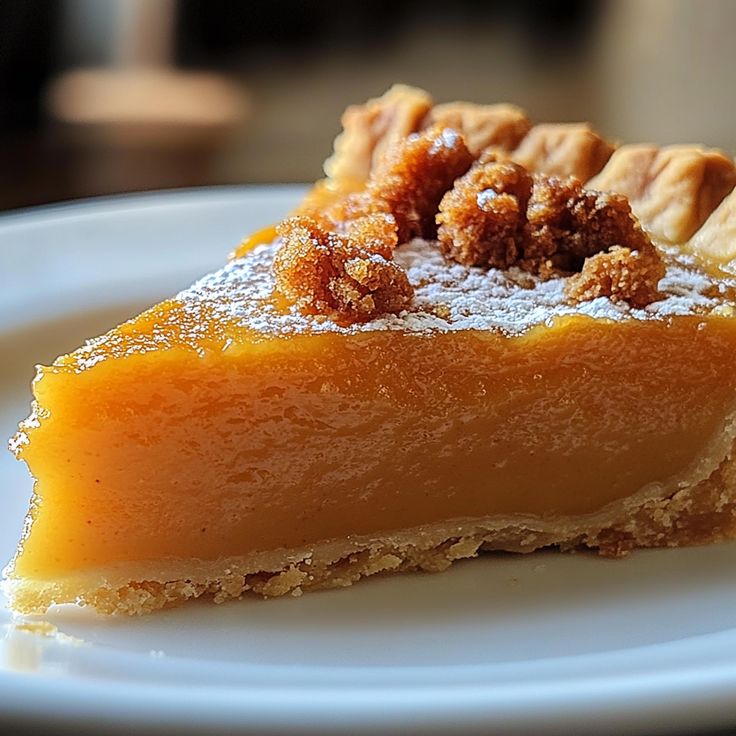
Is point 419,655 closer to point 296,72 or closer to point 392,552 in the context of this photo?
point 392,552

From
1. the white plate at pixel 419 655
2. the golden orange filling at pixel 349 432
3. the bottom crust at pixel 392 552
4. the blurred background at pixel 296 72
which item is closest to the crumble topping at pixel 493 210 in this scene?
the golden orange filling at pixel 349 432

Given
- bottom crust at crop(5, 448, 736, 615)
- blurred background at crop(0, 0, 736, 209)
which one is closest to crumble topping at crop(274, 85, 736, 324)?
bottom crust at crop(5, 448, 736, 615)

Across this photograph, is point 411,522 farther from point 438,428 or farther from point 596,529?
point 596,529

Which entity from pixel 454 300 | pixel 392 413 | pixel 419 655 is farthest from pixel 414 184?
pixel 419 655

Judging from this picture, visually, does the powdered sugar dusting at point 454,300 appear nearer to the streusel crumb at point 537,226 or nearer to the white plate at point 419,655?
the streusel crumb at point 537,226

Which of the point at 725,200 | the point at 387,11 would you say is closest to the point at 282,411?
the point at 725,200

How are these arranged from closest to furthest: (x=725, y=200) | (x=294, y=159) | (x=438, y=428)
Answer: (x=438, y=428) < (x=725, y=200) < (x=294, y=159)
